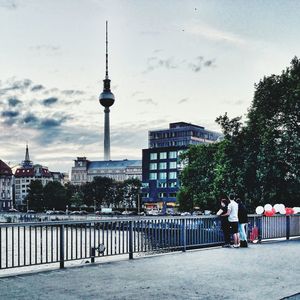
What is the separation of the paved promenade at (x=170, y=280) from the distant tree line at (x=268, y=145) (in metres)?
24.4

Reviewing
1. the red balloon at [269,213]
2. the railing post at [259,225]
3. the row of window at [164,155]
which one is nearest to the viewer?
the railing post at [259,225]

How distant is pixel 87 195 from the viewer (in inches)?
5428

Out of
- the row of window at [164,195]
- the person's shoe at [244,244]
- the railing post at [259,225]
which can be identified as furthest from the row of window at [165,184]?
the person's shoe at [244,244]

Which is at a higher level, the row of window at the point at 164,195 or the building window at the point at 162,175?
the building window at the point at 162,175

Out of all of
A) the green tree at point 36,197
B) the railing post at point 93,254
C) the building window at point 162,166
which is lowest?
the green tree at point 36,197

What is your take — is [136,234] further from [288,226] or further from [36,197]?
[36,197]

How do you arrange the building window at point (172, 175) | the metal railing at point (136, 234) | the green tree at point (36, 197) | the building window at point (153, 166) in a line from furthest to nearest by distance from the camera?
the green tree at point (36, 197) → the building window at point (153, 166) → the building window at point (172, 175) → the metal railing at point (136, 234)

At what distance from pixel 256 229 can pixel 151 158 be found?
410 ft

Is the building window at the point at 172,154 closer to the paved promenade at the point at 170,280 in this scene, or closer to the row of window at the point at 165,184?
the row of window at the point at 165,184

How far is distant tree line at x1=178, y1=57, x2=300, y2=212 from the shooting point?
125 ft

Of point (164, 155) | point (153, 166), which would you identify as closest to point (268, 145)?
point (164, 155)

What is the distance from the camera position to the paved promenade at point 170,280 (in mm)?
8812

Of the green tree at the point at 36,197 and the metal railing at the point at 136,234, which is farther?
the green tree at the point at 36,197

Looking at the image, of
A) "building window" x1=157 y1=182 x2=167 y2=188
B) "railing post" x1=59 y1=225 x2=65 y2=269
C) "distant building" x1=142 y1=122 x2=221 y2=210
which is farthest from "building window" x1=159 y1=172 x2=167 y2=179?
"railing post" x1=59 y1=225 x2=65 y2=269
